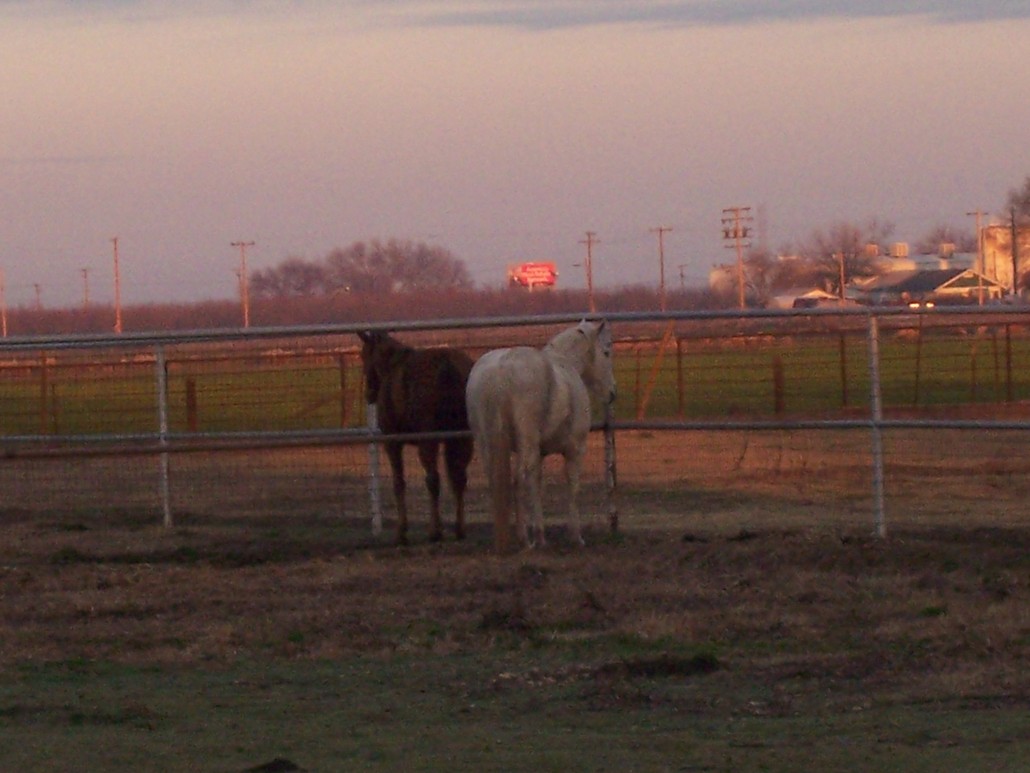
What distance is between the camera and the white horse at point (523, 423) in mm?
10820

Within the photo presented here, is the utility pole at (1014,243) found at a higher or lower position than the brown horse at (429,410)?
higher

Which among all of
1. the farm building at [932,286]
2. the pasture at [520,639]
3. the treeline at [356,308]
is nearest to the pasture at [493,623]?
the pasture at [520,639]

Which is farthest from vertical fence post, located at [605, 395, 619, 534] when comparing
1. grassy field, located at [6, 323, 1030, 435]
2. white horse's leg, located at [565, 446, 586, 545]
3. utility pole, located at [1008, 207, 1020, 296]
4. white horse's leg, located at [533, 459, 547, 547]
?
utility pole, located at [1008, 207, 1020, 296]

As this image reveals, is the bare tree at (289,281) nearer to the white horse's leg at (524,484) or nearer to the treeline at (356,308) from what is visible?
the treeline at (356,308)

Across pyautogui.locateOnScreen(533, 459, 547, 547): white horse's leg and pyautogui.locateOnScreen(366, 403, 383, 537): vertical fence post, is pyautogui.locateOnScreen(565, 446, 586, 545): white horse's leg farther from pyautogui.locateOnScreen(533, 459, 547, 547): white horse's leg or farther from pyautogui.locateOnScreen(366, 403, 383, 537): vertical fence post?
pyautogui.locateOnScreen(366, 403, 383, 537): vertical fence post

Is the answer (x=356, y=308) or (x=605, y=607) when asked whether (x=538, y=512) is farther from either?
(x=356, y=308)

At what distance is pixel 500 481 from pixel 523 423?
1.46 feet

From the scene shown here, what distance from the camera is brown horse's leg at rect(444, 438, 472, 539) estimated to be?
11922 mm

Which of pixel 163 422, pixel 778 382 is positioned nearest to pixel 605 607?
pixel 163 422

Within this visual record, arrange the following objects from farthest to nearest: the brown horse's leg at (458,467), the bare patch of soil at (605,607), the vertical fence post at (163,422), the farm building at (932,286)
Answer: the farm building at (932,286)
the vertical fence post at (163,422)
the brown horse's leg at (458,467)
the bare patch of soil at (605,607)

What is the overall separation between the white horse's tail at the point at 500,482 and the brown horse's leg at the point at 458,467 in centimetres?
103

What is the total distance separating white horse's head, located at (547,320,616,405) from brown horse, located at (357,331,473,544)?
0.75m

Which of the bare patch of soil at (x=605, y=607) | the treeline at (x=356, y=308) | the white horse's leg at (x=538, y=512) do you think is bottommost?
the bare patch of soil at (x=605, y=607)

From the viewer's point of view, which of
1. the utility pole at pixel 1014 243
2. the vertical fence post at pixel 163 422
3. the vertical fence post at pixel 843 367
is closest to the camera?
the vertical fence post at pixel 163 422
